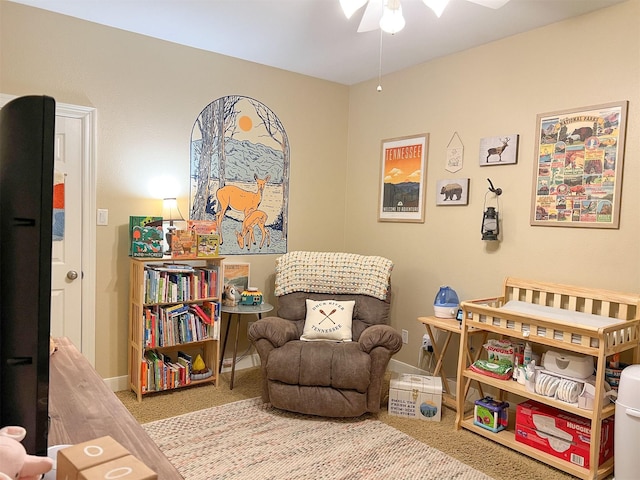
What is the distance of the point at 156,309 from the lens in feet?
10.6

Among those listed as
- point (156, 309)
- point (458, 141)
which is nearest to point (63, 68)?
point (156, 309)

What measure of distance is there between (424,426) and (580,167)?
1.84 metres

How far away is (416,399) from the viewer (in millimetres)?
3088

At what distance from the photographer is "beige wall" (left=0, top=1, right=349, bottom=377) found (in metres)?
2.94

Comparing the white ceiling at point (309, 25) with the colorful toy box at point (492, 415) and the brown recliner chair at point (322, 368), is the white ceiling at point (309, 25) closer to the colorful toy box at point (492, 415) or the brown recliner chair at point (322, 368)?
the brown recliner chair at point (322, 368)

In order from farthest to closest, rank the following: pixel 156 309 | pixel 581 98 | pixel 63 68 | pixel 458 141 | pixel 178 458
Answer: pixel 458 141
pixel 156 309
pixel 63 68
pixel 581 98
pixel 178 458

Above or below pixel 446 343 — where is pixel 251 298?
above

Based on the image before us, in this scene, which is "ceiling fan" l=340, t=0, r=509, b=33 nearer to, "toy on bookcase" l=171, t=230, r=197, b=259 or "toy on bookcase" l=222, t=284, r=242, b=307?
"toy on bookcase" l=171, t=230, r=197, b=259

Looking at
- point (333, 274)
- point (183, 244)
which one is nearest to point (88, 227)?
point (183, 244)

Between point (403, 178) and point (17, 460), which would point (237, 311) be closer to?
point (403, 178)

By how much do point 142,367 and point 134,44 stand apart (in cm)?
222

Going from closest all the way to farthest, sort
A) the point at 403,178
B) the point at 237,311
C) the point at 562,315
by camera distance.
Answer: the point at 562,315 < the point at 237,311 < the point at 403,178

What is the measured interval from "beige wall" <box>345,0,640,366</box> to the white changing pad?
0.76ft

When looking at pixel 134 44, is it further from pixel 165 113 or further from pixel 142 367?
pixel 142 367
